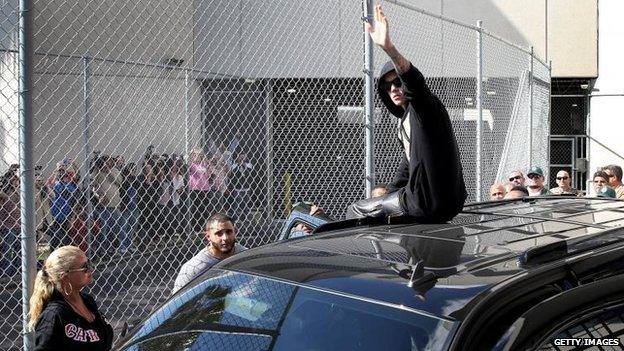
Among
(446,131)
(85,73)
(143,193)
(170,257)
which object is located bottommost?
(170,257)

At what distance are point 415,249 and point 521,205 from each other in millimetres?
1334

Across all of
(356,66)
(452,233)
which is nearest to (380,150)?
(356,66)

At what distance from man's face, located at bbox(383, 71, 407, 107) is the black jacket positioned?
2.03 m

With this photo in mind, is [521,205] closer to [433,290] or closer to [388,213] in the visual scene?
[388,213]

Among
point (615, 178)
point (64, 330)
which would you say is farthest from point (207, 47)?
point (615, 178)

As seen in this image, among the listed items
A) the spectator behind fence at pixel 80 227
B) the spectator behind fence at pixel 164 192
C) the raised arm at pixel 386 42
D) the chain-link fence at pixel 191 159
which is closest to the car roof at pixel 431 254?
the raised arm at pixel 386 42

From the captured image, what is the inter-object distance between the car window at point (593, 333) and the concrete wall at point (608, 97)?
17.5 m

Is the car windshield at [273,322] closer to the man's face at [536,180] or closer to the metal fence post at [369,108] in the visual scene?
the metal fence post at [369,108]

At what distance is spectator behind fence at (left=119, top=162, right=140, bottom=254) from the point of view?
7871 millimetres

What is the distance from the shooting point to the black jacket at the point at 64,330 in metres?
3.90

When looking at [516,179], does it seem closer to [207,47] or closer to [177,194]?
[177,194]

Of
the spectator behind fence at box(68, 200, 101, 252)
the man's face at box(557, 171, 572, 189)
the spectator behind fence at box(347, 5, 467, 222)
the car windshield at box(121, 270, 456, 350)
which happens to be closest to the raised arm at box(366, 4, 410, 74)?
the spectator behind fence at box(347, 5, 467, 222)

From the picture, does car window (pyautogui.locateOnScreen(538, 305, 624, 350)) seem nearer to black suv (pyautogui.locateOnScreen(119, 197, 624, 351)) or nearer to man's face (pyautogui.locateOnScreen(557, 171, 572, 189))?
black suv (pyautogui.locateOnScreen(119, 197, 624, 351))

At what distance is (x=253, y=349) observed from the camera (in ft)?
7.92
